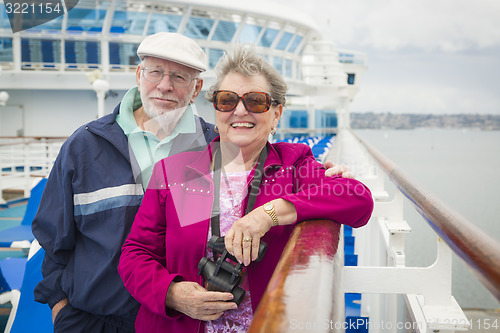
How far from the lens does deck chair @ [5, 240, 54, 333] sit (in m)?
2.10

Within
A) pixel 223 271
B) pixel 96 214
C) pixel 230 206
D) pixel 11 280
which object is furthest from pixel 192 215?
pixel 11 280

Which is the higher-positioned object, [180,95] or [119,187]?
[180,95]

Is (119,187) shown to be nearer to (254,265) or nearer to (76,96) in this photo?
(254,265)

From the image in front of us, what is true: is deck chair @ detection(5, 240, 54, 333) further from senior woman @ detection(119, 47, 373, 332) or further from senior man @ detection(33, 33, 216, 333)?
senior woman @ detection(119, 47, 373, 332)

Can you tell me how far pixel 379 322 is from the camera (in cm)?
202

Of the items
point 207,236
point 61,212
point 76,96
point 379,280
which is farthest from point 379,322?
point 76,96

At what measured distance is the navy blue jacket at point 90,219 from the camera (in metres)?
1.69

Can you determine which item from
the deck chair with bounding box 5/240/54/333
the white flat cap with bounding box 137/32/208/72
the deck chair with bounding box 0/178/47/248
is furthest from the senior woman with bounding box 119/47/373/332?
the deck chair with bounding box 0/178/47/248

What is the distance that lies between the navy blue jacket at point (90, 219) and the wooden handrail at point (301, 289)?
883 millimetres

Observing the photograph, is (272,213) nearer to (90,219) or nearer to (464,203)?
(90,219)

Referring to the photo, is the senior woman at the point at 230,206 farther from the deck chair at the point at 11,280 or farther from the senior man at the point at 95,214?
the deck chair at the point at 11,280

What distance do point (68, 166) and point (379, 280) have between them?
4.01 ft

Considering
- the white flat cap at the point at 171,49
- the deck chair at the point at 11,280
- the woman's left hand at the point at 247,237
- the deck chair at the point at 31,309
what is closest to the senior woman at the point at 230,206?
the woman's left hand at the point at 247,237

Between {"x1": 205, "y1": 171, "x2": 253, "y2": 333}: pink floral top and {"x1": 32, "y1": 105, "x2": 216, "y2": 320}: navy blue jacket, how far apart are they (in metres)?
0.30
